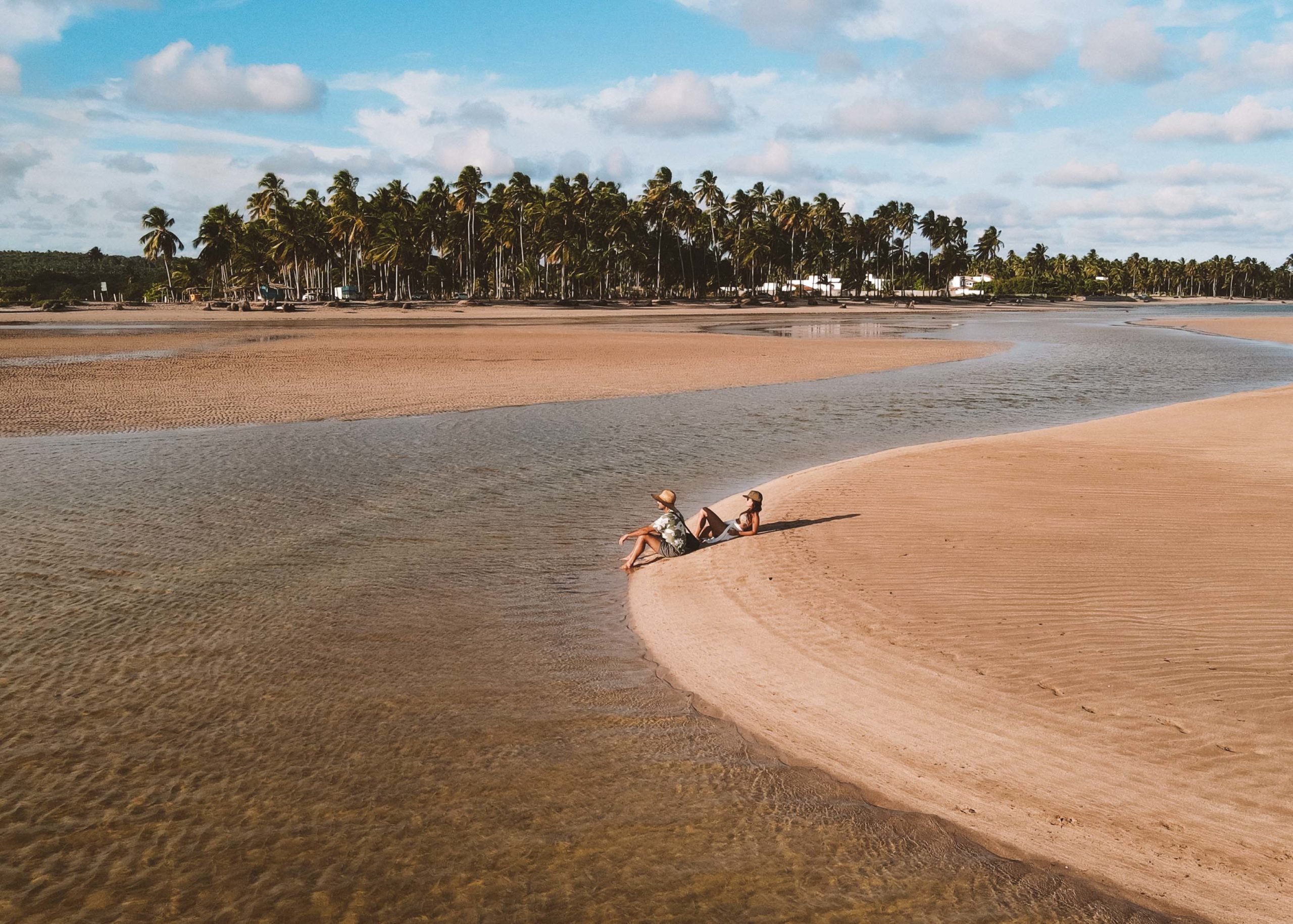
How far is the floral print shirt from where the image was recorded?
10078 millimetres

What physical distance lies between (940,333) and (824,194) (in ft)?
332

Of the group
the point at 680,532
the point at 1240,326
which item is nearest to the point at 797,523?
the point at 680,532

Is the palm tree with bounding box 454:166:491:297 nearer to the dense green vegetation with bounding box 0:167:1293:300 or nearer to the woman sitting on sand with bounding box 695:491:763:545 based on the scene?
the dense green vegetation with bounding box 0:167:1293:300

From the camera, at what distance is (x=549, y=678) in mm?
7102

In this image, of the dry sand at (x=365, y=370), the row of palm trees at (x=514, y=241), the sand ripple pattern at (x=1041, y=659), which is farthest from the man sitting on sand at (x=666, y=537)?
the row of palm trees at (x=514, y=241)

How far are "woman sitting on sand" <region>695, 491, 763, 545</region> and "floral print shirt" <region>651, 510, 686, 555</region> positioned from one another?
29 centimetres

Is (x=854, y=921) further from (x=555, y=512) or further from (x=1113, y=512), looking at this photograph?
(x=555, y=512)

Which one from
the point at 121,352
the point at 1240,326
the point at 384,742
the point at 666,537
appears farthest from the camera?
the point at 1240,326

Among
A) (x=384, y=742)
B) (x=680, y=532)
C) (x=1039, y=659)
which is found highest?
(x=680, y=532)

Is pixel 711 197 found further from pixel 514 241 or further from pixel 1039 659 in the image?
pixel 1039 659

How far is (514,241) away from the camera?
11394 cm

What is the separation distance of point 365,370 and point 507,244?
88096 millimetres

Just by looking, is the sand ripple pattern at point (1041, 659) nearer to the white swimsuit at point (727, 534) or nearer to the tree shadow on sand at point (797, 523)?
the tree shadow on sand at point (797, 523)

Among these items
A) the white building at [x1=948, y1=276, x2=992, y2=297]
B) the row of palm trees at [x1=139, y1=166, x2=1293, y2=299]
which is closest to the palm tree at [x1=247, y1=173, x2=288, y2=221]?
the row of palm trees at [x1=139, y1=166, x2=1293, y2=299]
